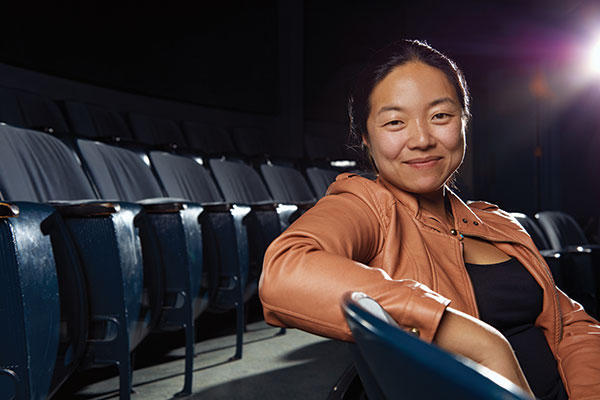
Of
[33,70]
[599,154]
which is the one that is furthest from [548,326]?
[599,154]

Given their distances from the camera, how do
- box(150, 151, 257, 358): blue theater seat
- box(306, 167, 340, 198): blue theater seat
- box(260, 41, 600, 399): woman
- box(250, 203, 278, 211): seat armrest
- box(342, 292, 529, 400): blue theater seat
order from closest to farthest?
box(342, 292, 529, 400): blue theater seat, box(260, 41, 600, 399): woman, box(150, 151, 257, 358): blue theater seat, box(250, 203, 278, 211): seat armrest, box(306, 167, 340, 198): blue theater seat

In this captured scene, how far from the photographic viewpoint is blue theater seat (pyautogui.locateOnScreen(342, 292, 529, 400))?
62 mm

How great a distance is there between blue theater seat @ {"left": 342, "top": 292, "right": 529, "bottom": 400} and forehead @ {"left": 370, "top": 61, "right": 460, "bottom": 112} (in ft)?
0.56

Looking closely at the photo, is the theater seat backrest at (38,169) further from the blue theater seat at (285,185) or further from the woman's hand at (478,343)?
the blue theater seat at (285,185)

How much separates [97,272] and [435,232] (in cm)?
27

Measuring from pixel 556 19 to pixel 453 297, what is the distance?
92.4 inches

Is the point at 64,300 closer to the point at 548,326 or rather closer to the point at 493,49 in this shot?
the point at 548,326

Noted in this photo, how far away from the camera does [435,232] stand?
0.77ft

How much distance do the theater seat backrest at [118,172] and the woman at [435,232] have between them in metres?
0.43

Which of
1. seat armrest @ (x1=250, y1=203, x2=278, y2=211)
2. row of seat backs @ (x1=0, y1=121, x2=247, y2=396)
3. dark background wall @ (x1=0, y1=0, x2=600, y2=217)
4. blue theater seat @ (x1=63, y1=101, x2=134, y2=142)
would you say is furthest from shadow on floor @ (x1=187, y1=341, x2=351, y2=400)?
dark background wall @ (x1=0, y1=0, x2=600, y2=217)

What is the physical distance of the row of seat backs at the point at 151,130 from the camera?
943 mm

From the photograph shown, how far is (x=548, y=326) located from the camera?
253 millimetres

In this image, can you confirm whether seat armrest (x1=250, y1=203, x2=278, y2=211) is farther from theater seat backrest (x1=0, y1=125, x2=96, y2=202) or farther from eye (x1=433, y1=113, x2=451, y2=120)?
eye (x1=433, y1=113, x2=451, y2=120)

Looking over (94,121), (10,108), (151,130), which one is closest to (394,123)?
(10,108)
